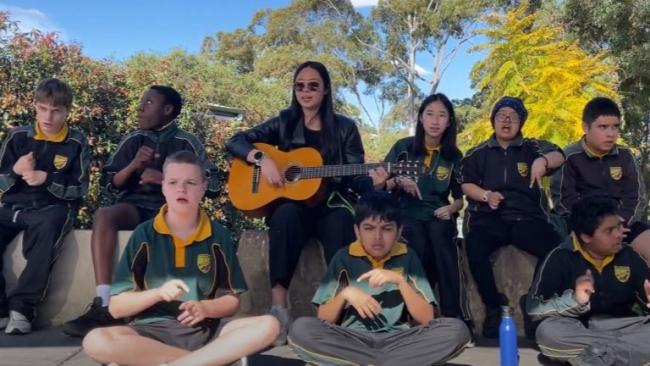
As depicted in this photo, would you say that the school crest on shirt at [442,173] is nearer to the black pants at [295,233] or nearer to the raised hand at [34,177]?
the black pants at [295,233]

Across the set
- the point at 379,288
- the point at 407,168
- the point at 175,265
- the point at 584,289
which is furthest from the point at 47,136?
the point at 584,289

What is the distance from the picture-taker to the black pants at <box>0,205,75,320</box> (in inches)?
175

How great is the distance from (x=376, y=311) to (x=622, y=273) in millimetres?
1502

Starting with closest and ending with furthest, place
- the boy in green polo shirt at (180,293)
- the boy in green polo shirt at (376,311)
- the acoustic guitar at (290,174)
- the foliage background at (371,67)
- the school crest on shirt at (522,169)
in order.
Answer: the boy in green polo shirt at (180,293), the boy in green polo shirt at (376,311), the acoustic guitar at (290,174), the school crest on shirt at (522,169), the foliage background at (371,67)

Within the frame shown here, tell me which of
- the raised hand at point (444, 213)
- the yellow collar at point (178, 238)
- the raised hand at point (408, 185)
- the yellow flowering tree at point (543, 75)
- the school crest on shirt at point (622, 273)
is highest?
the yellow flowering tree at point (543, 75)

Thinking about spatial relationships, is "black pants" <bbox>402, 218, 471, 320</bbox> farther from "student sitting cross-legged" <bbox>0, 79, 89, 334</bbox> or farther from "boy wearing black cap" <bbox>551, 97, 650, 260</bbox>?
"student sitting cross-legged" <bbox>0, 79, 89, 334</bbox>

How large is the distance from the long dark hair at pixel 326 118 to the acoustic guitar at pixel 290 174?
9cm

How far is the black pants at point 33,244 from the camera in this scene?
14.5 feet

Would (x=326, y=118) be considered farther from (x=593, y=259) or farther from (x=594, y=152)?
(x=593, y=259)

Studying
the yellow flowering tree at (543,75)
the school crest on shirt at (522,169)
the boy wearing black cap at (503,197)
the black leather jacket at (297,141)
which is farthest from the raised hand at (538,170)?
the yellow flowering tree at (543,75)

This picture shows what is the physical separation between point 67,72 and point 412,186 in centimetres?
488

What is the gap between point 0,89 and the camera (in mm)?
7105

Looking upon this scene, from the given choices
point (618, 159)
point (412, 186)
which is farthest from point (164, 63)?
point (618, 159)

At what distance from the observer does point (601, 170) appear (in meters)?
4.68
